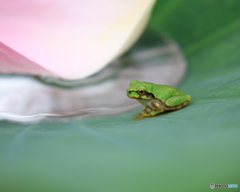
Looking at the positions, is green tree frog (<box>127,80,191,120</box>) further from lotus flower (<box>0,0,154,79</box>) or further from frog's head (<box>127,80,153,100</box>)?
lotus flower (<box>0,0,154,79</box>)

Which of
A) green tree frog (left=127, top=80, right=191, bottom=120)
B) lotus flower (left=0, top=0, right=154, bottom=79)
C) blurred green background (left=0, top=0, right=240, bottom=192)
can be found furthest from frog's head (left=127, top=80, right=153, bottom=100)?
blurred green background (left=0, top=0, right=240, bottom=192)

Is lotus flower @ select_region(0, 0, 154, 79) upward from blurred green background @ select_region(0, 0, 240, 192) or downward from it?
upward

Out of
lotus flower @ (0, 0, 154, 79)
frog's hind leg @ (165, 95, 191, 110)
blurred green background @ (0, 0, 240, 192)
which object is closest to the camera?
blurred green background @ (0, 0, 240, 192)

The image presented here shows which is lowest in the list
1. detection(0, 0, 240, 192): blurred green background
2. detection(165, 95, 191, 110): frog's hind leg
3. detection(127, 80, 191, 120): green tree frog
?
detection(0, 0, 240, 192): blurred green background

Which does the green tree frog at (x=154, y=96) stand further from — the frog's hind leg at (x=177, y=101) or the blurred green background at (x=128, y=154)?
the blurred green background at (x=128, y=154)

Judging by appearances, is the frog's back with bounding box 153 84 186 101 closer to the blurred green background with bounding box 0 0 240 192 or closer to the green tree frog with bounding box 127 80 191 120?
the green tree frog with bounding box 127 80 191 120

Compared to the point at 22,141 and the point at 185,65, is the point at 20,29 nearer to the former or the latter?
the point at 22,141

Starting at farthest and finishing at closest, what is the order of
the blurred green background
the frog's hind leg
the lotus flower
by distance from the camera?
the frog's hind leg, the lotus flower, the blurred green background

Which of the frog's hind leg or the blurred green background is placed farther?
the frog's hind leg

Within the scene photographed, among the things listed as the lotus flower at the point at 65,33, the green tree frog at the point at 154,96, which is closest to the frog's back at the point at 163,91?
the green tree frog at the point at 154,96
